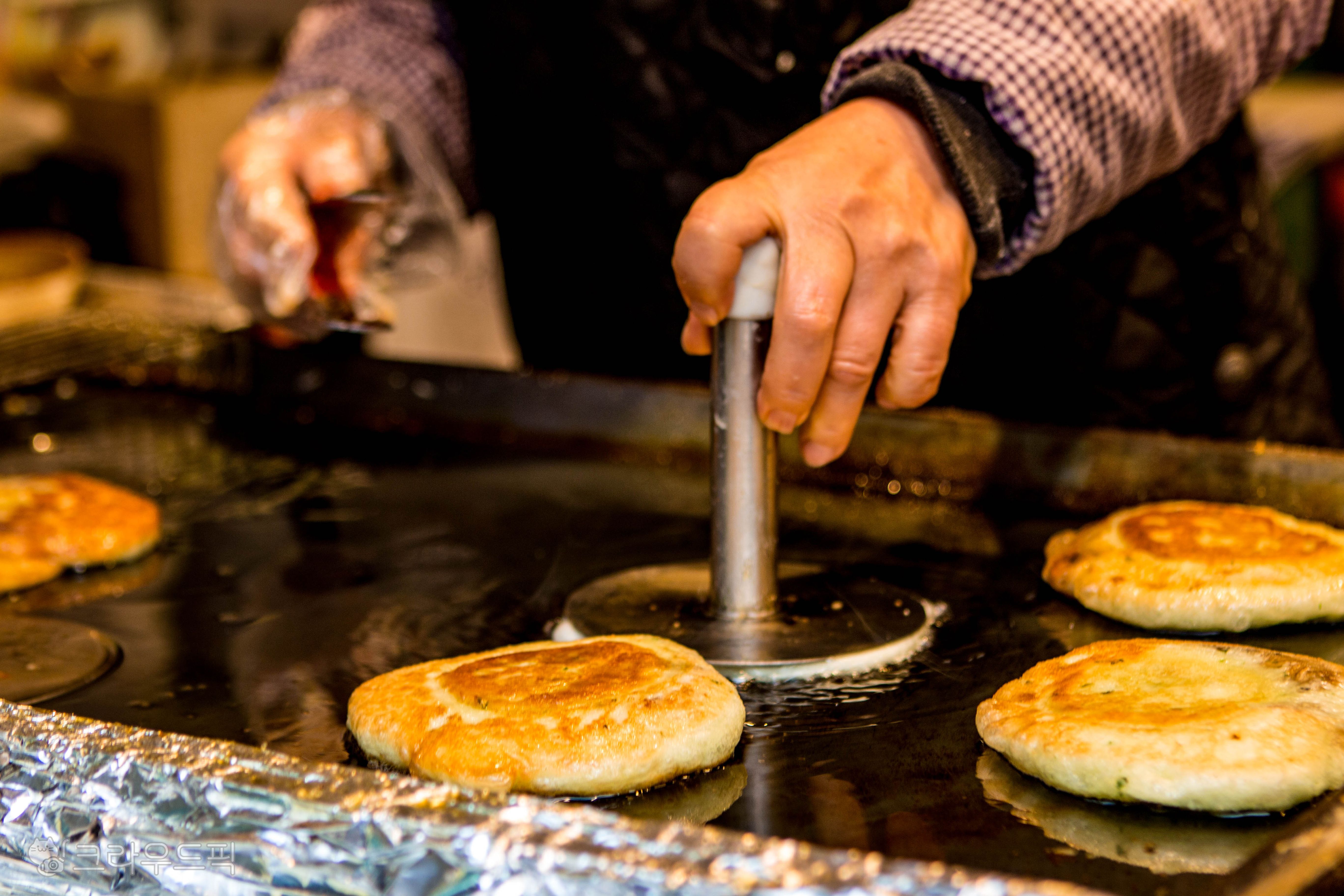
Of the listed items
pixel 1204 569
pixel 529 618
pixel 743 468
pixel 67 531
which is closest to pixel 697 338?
pixel 743 468

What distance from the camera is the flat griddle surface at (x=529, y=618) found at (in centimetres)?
114

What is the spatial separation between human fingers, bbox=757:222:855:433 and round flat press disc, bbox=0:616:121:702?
2.62 ft

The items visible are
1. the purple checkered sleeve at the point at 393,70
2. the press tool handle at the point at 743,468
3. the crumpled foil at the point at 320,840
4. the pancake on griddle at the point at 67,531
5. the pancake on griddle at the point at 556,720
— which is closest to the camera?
the crumpled foil at the point at 320,840

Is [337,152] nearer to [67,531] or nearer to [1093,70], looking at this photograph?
[67,531]

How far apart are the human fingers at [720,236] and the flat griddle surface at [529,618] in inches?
16.1

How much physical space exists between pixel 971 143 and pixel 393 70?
4.41ft

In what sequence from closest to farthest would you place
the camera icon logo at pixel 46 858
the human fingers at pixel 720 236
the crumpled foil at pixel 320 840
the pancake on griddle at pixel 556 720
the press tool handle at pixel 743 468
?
the crumpled foil at pixel 320 840 < the camera icon logo at pixel 46 858 < the pancake on griddle at pixel 556 720 < the human fingers at pixel 720 236 < the press tool handle at pixel 743 468

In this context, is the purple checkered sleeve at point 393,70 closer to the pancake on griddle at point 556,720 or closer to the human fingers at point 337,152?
the human fingers at point 337,152

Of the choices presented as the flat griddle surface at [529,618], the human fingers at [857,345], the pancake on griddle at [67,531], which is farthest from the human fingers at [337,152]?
the human fingers at [857,345]

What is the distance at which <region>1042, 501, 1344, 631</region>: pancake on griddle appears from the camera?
58.3 inches

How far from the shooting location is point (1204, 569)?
1.53 metres

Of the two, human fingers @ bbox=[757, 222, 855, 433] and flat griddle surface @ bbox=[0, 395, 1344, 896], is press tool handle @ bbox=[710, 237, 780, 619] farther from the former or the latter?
flat griddle surface @ bbox=[0, 395, 1344, 896]

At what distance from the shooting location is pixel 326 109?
2.39 meters

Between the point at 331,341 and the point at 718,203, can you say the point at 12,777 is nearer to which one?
the point at 718,203
